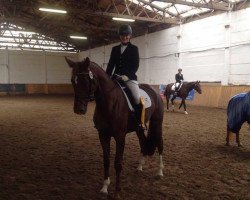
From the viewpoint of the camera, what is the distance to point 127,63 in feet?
16.0

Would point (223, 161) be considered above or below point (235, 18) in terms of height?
below

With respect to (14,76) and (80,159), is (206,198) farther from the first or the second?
(14,76)

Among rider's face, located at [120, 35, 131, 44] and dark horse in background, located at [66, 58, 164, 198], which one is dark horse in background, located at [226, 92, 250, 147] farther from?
rider's face, located at [120, 35, 131, 44]

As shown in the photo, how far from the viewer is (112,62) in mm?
4938

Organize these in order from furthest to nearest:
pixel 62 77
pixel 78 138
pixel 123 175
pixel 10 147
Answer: pixel 62 77 < pixel 78 138 < pixel 10 147 < pixel 123 175

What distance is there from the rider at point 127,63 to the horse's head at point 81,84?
89 cm

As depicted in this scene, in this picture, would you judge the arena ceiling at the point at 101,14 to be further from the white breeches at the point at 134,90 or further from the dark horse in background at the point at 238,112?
the white breeches at the point at 134,90

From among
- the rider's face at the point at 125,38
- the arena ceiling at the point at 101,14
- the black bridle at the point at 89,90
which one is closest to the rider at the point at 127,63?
the rider's face at the point at 125,38

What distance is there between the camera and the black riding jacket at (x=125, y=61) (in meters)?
4.85

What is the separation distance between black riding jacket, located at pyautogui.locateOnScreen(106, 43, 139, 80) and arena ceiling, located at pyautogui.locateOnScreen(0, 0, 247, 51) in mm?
14146

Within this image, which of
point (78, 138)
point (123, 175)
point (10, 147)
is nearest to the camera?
point (123, 175)

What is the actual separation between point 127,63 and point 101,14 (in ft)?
55.9

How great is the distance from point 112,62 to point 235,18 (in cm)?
1531

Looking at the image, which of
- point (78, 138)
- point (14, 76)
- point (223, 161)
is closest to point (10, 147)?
point (78, 138)
